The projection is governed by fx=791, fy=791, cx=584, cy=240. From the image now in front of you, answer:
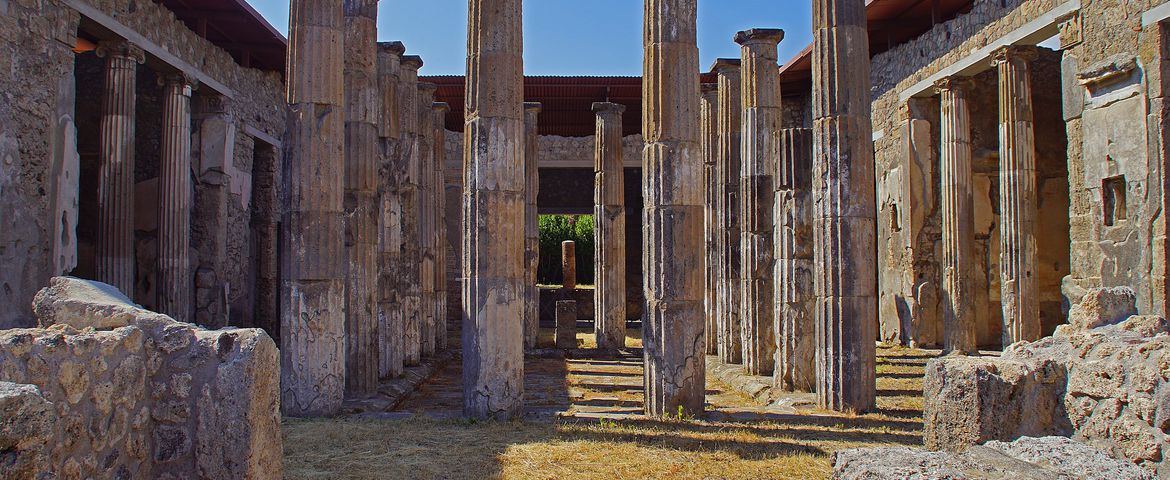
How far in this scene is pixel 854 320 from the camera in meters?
9.20

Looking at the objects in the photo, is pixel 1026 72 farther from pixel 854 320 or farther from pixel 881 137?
pixel 854 320

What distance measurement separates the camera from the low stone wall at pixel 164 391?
409cm

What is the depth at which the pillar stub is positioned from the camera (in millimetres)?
12211

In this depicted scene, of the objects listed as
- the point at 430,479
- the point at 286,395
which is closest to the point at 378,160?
the point at 286,395

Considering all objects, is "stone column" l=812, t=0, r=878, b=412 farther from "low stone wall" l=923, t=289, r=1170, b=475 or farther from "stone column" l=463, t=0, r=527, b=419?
"stone column" l=463, t=0, r=527, b=419

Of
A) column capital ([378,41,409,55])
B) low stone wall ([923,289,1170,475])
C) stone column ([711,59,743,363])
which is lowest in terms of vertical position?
low stone wall ([923,289,1170,475])

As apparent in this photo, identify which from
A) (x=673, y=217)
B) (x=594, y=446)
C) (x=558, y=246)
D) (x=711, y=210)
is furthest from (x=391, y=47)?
(x=558, y=246)

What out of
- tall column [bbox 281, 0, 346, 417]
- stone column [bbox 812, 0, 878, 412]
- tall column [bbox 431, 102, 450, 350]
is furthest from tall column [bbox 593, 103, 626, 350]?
tall column [bbox 281, 0, 346, 417]

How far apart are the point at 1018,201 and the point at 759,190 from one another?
187 inches

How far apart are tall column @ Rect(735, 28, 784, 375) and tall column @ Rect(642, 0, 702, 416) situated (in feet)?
11.1

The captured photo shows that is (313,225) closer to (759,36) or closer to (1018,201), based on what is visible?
(759,36)

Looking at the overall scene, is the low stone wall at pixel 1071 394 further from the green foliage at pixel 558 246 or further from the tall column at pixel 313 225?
the green foliage at pixel 558 246

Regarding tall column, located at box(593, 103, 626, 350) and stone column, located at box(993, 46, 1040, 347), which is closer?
stone column, located at box(993, 46, 1040, 347)

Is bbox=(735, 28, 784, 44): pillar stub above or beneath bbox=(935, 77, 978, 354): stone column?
above
